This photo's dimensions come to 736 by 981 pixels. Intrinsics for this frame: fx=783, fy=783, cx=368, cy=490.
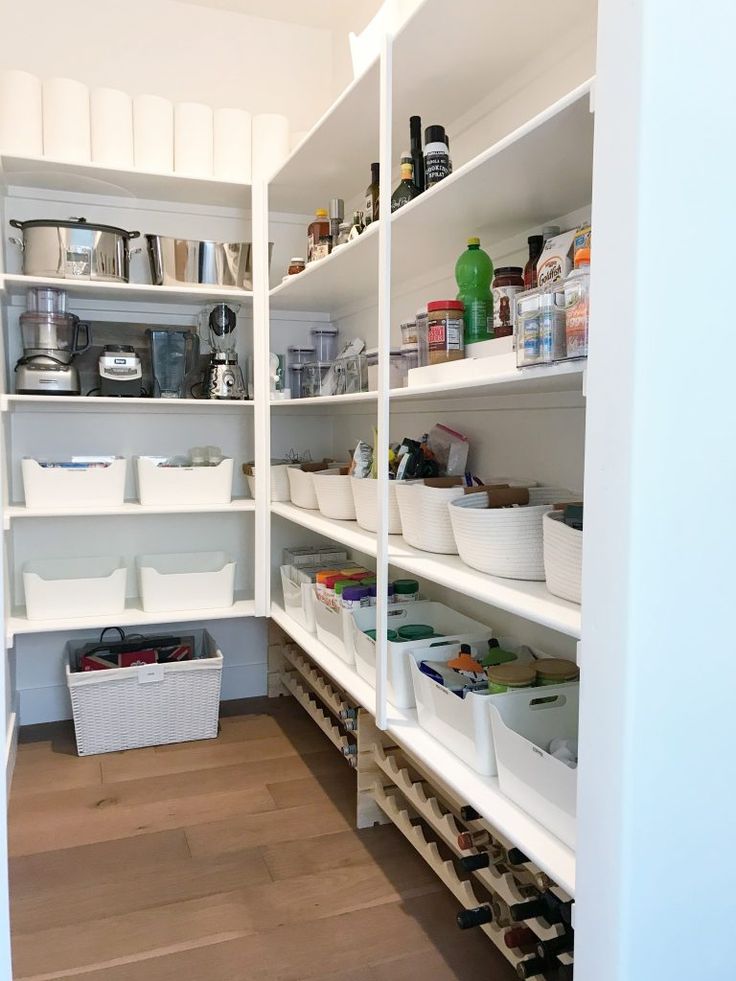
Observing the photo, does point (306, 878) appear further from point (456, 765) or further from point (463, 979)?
point (456, 765)

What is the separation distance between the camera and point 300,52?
124 inches

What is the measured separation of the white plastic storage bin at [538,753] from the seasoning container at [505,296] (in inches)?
28.9

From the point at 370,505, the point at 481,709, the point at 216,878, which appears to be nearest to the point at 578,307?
the point at 481,709

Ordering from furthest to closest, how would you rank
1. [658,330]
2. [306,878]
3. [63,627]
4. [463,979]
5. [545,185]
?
[63,627] → [306,878] → [463,979] → [545,185] → [658,330]

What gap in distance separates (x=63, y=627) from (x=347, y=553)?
106cm

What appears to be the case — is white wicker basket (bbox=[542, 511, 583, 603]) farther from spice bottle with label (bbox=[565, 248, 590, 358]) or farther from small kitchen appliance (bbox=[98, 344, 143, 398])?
small kitchen appliance (bbox=[98, 344, 143, 398])

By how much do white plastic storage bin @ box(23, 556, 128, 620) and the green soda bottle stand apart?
1.67 metres

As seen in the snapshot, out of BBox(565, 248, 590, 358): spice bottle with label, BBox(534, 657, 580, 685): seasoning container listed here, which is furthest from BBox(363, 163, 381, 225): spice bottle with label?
BBox(534, 657, 580, 685): seasoning container

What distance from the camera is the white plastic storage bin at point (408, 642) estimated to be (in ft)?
6.05

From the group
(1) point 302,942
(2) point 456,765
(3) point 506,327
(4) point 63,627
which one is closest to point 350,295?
(3) point 506,327

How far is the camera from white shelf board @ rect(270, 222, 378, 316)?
80.3 inches

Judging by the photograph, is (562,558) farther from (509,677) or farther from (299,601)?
Answer: (299,601)

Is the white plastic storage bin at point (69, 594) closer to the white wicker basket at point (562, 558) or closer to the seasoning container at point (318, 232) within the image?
the seasoning container at point (318, 232)

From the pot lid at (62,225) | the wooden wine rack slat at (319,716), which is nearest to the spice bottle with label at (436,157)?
the pot lid at (62,225)
